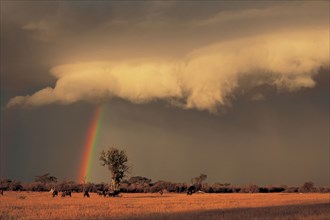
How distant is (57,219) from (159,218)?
727 centimetres

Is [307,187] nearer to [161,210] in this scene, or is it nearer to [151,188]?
[151,188]

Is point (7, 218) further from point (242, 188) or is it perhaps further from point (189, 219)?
point (242, 188)

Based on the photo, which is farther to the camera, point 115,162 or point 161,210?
point 115,162

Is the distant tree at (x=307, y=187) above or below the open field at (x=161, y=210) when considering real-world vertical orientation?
above

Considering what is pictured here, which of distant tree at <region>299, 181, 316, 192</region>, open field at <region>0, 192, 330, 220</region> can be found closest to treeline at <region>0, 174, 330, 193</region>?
distant tree at <region>299, 181, 316, 192</region>

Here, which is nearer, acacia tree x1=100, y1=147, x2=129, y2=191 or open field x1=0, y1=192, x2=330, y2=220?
open field x1=0, y1=192, x2=330, y2=220

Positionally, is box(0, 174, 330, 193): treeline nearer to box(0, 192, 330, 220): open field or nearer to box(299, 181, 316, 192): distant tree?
box(299, 181, 316, 192): distant tree

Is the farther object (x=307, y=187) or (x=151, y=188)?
(x=307, y=187)

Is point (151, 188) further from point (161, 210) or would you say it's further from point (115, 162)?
point (161, 210)

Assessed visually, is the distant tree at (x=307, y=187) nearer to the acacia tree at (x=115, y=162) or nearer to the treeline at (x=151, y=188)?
the treeline at (x=151, y=188)

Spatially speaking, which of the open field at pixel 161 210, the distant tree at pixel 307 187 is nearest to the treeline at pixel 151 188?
the distant tree at pixel 307 187

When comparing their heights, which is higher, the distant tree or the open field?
the distant tree

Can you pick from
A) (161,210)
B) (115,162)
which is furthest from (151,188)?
(161,210)

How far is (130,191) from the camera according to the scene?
Answer: 139875mm
